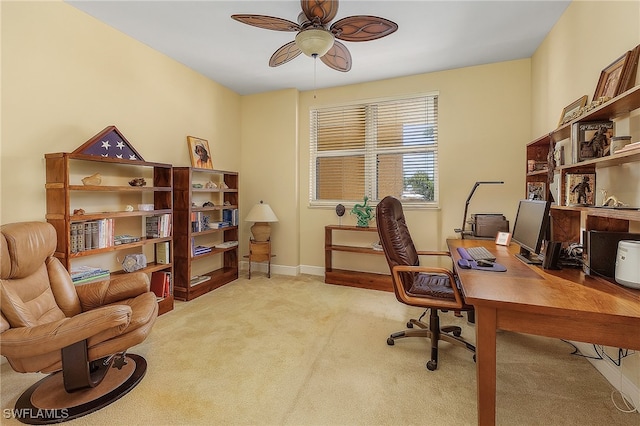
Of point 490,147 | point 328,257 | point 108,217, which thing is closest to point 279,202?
point 328,257

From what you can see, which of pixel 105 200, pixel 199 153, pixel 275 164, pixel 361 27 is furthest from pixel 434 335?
pixel 199 153

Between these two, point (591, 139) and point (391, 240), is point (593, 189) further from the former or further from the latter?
point (391, 240)

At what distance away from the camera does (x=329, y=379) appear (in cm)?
191

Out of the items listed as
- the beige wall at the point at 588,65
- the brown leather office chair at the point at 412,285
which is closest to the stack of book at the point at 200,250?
the brown leather office chair at the point at 412,285

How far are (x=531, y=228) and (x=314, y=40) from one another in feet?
6.65

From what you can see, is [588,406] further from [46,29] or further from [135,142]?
[46,29]

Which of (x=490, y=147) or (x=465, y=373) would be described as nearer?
(x=465, y=373)

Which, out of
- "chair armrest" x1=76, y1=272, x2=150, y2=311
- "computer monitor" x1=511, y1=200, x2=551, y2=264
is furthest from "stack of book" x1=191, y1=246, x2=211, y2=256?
"computer monitor" x1=511, y1=200, x2=551, y2=264

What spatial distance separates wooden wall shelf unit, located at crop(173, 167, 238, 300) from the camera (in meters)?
3.38

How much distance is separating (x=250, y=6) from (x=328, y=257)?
297 centimetres

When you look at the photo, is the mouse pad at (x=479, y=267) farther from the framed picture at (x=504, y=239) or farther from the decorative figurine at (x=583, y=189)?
the framed picture at (x=504, y=239)

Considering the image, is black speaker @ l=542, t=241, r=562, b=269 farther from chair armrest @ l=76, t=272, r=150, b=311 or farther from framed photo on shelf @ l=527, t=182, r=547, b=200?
chair armrest @ l=76, t=272, r=150, b=311

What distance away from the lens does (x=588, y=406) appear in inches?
65.2

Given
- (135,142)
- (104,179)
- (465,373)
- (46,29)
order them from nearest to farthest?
(465,373) → (46,29) → (104,179) → (135,142)
